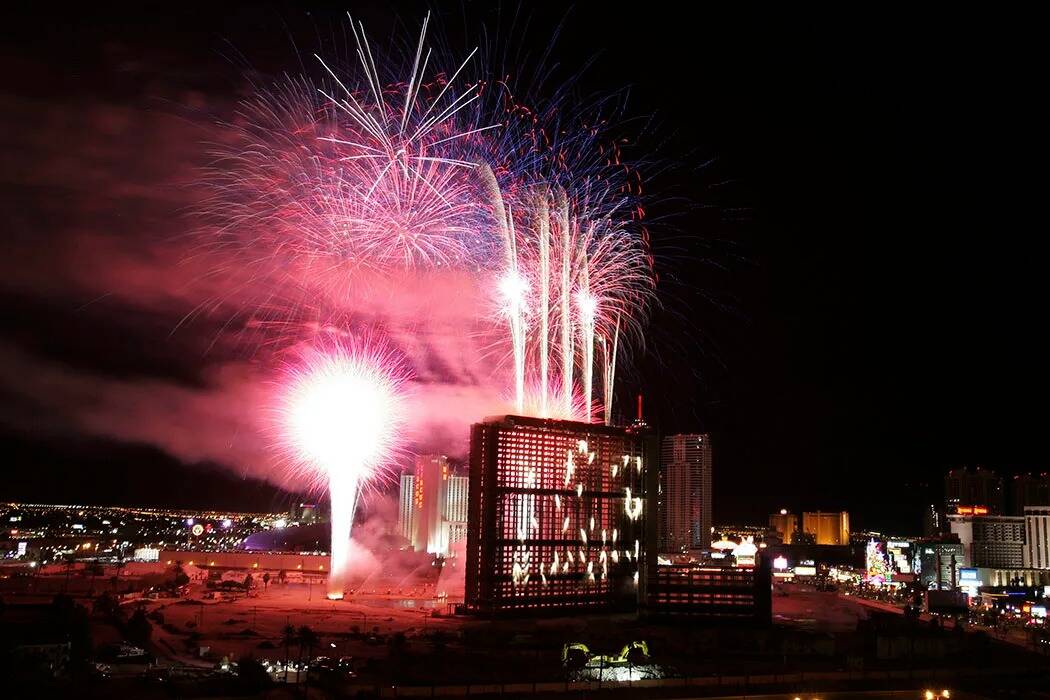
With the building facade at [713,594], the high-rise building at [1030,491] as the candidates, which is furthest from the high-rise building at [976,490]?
the building facade at [713,594]

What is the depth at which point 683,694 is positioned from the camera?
114ft

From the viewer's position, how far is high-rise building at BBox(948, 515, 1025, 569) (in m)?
135

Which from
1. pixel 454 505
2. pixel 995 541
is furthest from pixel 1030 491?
pixel 454 505

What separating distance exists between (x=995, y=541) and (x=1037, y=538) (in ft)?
21.7

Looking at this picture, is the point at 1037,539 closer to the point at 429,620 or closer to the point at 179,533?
the point at 429,620

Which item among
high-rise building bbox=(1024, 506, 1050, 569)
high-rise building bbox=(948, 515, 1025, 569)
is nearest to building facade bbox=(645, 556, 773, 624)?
high-rise building bbox=(948, 515, 1025, 569)

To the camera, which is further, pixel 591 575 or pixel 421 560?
pixel 421 560

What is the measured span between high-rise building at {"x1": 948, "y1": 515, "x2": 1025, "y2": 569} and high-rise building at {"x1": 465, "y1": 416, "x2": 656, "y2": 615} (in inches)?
3715

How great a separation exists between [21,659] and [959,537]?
13513cm

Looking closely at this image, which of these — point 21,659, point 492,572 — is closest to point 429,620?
point 492,572

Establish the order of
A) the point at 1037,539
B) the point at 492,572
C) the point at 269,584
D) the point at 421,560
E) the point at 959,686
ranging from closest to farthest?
the point at 959,686, the point at 492,572, the point at 269,584, the point at 421,560, the point at 1037,539

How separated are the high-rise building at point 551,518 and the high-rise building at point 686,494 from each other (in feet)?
325

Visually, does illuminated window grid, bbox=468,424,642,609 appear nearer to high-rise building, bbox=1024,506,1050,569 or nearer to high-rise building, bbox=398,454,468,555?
high-rise building, bbox=398,454,468,555

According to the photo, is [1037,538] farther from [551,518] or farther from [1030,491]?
[551,518]
